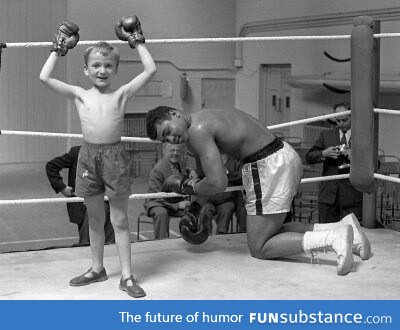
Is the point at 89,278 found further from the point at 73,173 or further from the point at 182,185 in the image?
the point at 73,173

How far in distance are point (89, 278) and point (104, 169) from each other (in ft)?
1.16

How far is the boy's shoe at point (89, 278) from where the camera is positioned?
2.12 metres

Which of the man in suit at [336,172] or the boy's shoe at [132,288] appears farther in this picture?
the man in suit at [336,172]

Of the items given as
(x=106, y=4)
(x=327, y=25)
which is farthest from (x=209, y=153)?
(x=106, y=4)

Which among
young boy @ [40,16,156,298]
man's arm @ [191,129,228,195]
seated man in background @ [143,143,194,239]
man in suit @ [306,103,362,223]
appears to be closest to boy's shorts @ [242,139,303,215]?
man's arm @ [191,129,228,195]

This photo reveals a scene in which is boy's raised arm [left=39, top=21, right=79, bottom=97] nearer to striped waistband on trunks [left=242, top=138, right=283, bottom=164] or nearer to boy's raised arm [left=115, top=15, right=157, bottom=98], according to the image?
boy's raised arm [left=115, top=15, right=157, bottom=98]

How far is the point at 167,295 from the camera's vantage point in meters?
2.02

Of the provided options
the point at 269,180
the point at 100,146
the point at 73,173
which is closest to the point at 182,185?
the point at 269,180

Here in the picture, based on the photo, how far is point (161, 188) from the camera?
3.54 m

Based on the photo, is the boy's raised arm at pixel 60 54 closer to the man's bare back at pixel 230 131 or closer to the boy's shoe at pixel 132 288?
the man's bare back at pixel 230 131

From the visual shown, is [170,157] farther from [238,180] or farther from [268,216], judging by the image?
[268,216]

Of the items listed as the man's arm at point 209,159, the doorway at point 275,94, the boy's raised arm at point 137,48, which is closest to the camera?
the boy's raised arm at point 137,48

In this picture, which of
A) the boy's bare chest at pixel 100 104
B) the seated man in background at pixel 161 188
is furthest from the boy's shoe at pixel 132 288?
the seated man in background at pixel 161 188

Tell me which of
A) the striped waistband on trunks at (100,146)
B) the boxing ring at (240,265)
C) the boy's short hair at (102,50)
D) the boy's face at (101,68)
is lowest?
the boxing ring at (240,265)
